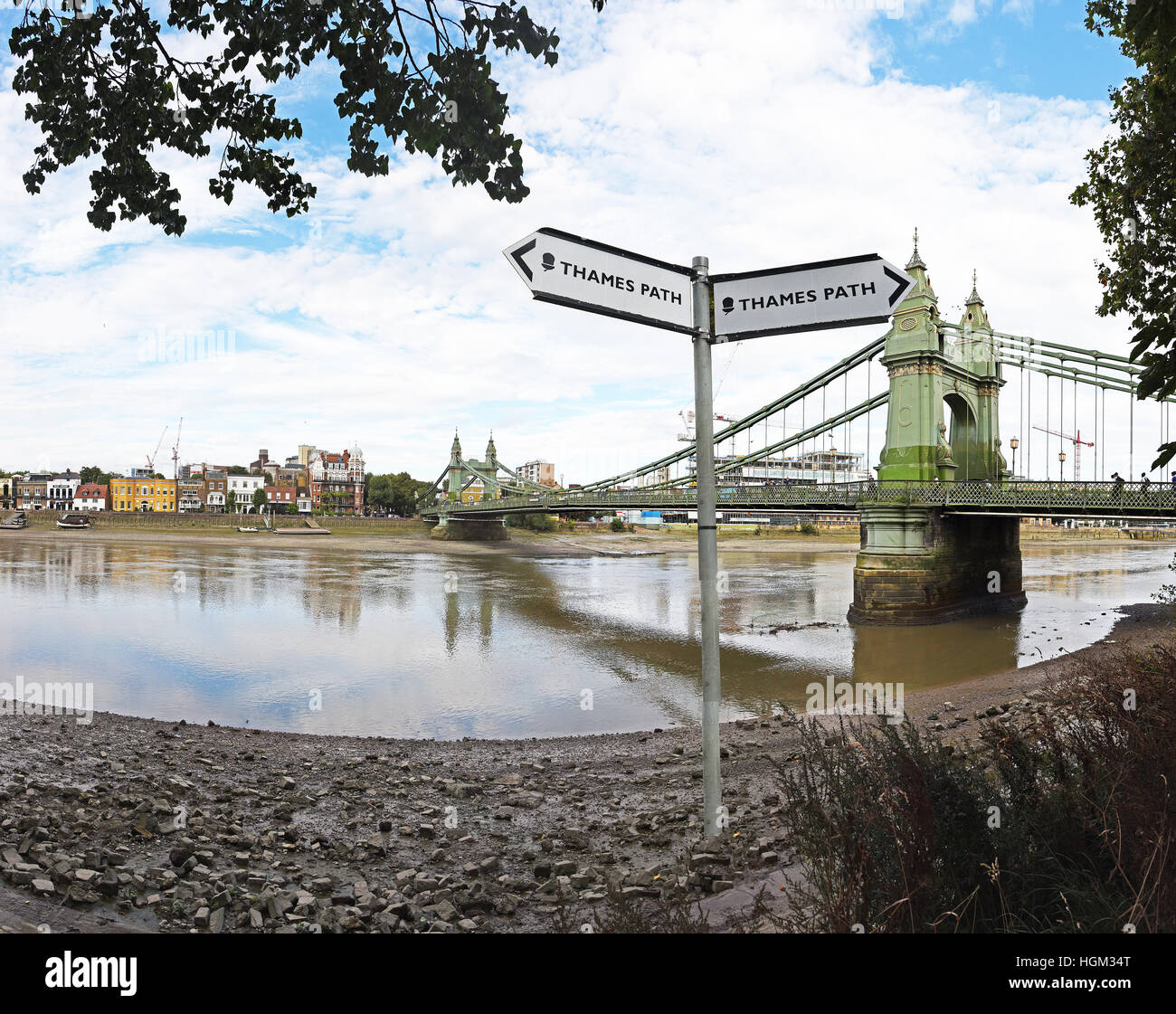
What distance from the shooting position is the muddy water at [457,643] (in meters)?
13.1

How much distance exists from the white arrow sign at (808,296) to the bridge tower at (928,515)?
75.1 feet

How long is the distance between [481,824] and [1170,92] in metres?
10.1

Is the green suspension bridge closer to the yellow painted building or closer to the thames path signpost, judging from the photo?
the thames path signpost

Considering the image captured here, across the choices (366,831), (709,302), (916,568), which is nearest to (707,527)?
(709,302)

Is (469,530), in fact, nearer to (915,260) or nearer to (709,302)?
(915,260)

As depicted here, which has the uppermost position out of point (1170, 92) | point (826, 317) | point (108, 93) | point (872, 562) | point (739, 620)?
point (1170, 92)

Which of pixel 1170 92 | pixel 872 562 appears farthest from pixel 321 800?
pixel 872 562

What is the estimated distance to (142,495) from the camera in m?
112

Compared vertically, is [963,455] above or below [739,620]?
above

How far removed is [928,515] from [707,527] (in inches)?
945

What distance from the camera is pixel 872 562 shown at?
2508 centimetres

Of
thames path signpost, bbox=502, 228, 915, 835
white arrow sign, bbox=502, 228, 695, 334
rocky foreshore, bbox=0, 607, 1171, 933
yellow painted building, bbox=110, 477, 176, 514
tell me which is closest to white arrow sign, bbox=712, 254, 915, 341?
thames path signpost, bbox=502, 228, 915, 835

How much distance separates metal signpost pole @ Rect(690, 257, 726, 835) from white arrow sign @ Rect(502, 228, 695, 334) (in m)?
0.07
